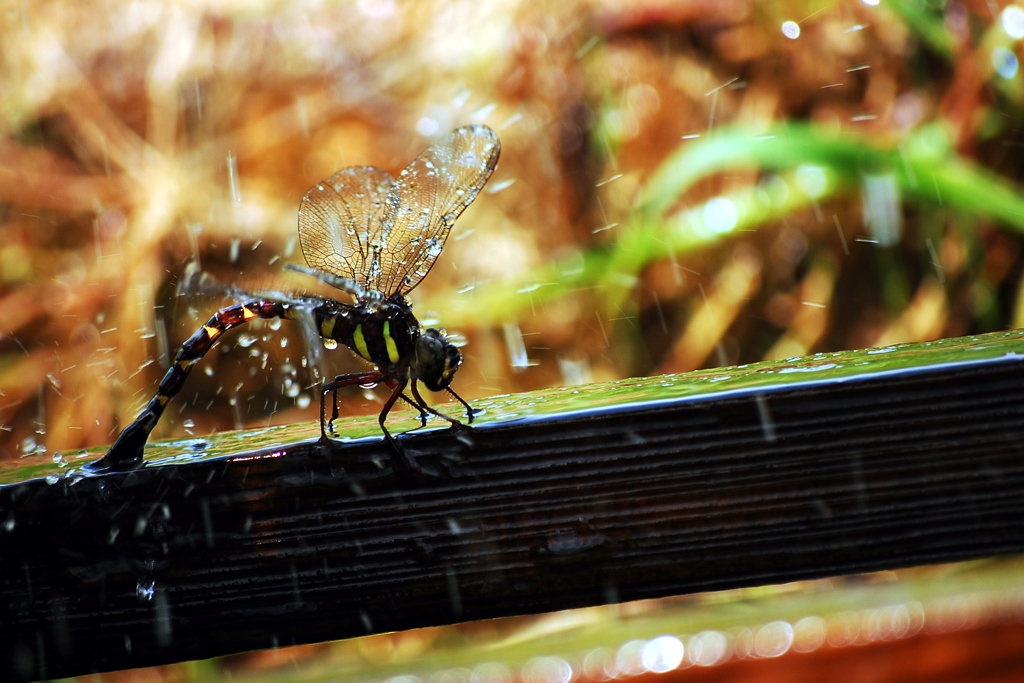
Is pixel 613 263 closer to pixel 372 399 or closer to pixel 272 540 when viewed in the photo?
pixel 372 399

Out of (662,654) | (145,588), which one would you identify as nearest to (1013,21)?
(662,654)

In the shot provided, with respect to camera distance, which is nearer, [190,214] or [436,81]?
[190,214]

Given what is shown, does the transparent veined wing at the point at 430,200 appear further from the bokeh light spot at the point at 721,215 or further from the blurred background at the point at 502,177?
the bokeh light spot at the point at 721,215

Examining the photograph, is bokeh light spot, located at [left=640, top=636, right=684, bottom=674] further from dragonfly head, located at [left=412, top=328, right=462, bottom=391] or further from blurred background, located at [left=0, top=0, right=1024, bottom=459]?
blurred background, located at [left=0, top=0, right=1024, bottom=459]

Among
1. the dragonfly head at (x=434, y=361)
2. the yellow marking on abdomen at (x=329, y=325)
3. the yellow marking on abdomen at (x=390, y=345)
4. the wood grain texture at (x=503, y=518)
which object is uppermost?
the yellow marking on abdomen at (x=329, y=325)

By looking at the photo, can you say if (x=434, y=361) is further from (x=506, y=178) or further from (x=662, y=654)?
(x=506, y=178)

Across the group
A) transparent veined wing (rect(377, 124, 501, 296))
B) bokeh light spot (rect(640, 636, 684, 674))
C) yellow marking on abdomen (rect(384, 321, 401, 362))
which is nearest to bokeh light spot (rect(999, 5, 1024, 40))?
transparent veined wing (rect(377, 124, 501, 296))

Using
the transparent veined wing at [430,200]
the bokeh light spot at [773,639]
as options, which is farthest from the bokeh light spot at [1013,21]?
the bokeh light spot at [773,639]

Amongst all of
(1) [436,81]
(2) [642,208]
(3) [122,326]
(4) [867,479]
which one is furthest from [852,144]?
(3) [122,326]
